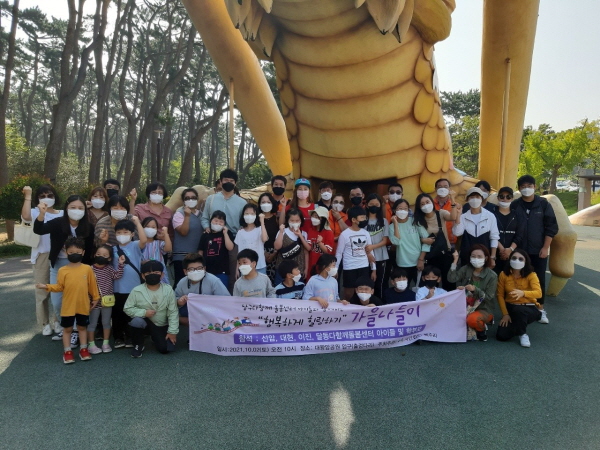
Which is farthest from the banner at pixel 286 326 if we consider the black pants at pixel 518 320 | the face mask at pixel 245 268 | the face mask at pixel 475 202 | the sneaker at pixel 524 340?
the face mask at pixel 475 202

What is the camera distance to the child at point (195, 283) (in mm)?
3207

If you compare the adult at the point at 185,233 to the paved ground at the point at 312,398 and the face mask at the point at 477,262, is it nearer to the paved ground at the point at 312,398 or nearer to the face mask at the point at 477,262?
the paved ground at the point at 312,398

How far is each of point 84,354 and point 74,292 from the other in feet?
1.47

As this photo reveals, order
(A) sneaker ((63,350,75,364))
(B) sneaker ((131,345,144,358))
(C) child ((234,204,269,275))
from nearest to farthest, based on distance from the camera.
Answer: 1. (A) sneaker ((63,350,75,364))
2. (B) sneaker ((131,345,144,358))
3. (C) child ((234,204,269,275))

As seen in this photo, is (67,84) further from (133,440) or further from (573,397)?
(573,397)

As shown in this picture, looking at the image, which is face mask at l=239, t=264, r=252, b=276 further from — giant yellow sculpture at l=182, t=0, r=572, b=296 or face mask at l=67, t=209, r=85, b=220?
giant yellow sculpture at l=182, t=0, r=572, b=296

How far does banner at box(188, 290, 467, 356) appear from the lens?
3.12m

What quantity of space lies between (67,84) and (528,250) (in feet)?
Result: 40.2

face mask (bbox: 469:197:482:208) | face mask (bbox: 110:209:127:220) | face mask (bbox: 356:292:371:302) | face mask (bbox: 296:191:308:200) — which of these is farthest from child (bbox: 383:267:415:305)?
face mask (bbox: 110:209:127:220)

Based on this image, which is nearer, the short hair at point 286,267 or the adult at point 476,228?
the short hair at point 286,267

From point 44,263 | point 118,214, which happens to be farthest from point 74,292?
point 44,263

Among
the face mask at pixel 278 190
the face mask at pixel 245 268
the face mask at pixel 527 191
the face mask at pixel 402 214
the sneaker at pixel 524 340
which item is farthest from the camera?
the face mask at pixel 278 190

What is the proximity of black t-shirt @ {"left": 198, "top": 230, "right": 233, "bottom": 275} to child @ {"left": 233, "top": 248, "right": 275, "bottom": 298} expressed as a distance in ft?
1.18

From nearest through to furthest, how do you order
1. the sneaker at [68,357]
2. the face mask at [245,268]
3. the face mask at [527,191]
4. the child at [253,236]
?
the sneaker at [68,357], the face mask at [245,268], the child at [253,236], the face mask at [527,191]
